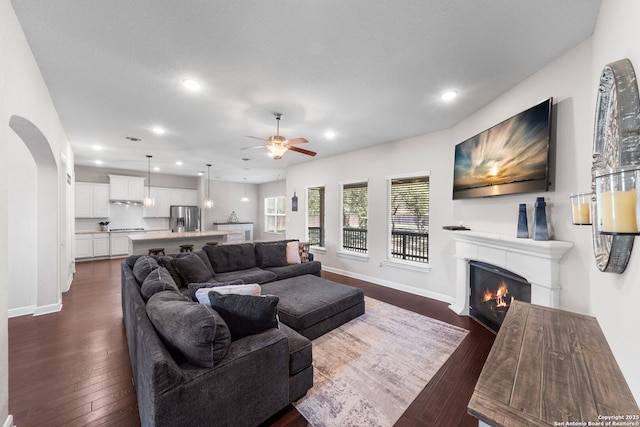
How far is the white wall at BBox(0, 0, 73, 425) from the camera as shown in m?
1.60

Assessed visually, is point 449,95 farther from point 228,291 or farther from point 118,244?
point 118,244

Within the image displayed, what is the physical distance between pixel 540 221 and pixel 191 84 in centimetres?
383

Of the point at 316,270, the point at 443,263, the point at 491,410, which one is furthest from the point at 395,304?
the point at 491,410

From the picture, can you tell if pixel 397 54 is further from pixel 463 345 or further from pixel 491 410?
pixel 463 345

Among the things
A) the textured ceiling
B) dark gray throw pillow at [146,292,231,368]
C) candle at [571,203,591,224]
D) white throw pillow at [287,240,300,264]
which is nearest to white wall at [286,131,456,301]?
the textured ceiling

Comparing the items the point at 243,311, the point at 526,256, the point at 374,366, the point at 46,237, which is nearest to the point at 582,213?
the point at 526,256

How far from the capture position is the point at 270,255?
461 centimetres

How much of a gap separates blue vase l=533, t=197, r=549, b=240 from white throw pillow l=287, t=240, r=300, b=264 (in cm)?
363

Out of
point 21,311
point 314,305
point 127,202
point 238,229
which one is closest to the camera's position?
point 314,305

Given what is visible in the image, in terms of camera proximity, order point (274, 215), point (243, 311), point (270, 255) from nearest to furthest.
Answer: point (243, 311) → point (270, 255) → point (274, 215)

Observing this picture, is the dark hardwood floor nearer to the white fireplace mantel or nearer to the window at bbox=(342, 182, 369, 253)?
the white fireplace mantel

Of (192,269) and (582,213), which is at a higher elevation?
(582,213)

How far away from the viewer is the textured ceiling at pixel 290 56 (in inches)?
67.6

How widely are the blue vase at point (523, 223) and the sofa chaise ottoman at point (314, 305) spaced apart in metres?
2.01
